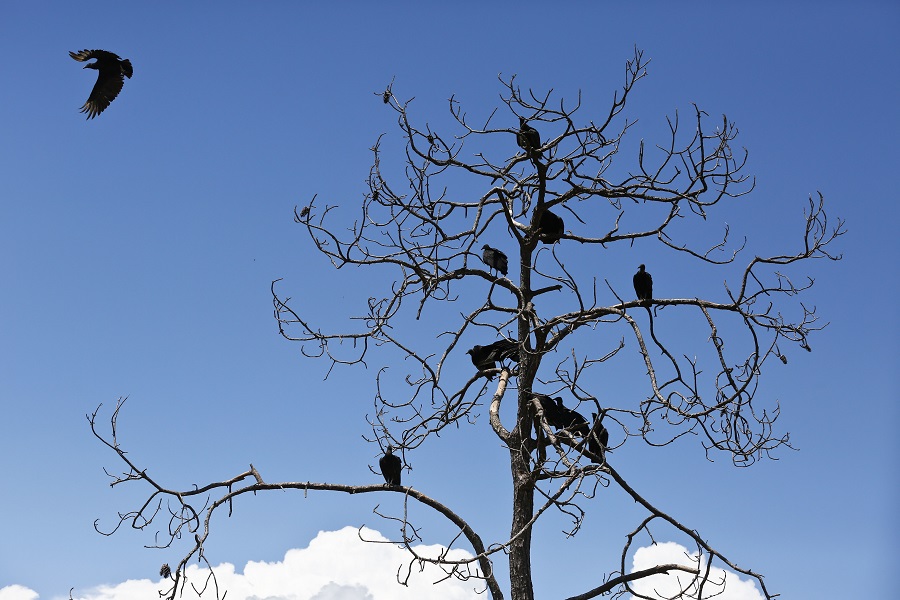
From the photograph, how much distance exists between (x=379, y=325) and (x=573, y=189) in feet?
5.75

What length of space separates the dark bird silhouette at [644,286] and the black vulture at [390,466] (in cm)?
211

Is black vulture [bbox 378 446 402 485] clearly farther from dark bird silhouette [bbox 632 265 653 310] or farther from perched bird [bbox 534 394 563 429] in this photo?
dark bird silhouette [bbox 632 265 653 310]

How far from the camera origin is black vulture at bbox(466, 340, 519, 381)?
7.33 meters

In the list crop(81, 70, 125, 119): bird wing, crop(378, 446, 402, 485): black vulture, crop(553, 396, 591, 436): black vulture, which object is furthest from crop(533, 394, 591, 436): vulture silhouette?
crop(81, 70, 125, 119): bird wing

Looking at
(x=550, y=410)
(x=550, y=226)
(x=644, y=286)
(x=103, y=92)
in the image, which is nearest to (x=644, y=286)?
(x=644, y=286)

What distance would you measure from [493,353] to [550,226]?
1084 mm

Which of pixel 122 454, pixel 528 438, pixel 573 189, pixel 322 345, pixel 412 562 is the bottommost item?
pixel 412 562

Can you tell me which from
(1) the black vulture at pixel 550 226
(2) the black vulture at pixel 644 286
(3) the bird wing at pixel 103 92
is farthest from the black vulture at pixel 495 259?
(3) the bird wing at pixel 103 92

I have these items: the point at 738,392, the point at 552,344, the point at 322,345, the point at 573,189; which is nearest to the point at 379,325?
the point at 322,345

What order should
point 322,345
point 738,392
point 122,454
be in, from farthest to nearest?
point 322,345
point 122,454
point 738,392

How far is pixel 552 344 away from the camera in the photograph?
707cm

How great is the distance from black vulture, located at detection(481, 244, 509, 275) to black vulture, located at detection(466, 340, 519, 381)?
562mm

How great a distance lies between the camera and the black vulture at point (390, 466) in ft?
23.0

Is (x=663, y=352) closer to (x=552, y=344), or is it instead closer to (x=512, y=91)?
(x=552, y=344)
